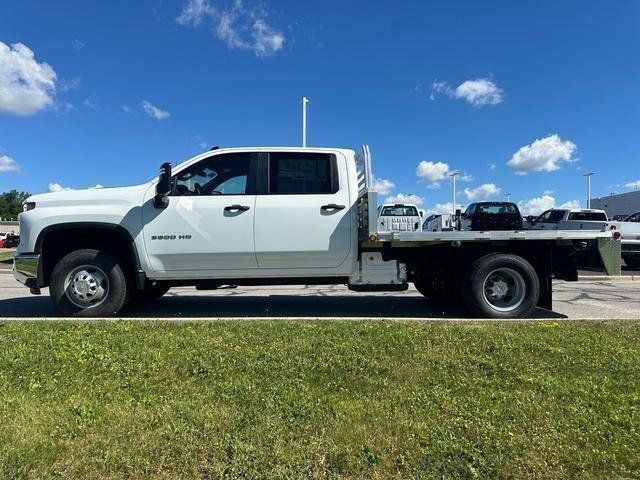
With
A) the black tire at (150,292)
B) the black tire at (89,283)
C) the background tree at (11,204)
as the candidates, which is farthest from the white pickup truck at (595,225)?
the background tree at (11,204)

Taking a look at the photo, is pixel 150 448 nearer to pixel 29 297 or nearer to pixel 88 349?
pixel 88 349

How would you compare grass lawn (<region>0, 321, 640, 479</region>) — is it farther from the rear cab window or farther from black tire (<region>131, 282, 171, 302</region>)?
the rear cab window

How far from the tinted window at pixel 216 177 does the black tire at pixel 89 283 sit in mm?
1207

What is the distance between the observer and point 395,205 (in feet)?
56.6

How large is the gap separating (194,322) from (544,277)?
172 inches

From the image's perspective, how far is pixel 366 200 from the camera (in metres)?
6.43

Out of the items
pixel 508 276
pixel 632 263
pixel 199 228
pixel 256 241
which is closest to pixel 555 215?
pixel 632 263

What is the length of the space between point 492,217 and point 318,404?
1289 cm

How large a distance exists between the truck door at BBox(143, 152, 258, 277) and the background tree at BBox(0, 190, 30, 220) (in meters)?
137

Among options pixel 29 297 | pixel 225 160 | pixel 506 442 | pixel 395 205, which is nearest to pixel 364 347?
pixel 506 442

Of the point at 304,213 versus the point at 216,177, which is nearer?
the point at 304,213

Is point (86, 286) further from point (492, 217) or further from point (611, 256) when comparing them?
point (492, 217)

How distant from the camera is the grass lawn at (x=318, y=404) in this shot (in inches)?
103

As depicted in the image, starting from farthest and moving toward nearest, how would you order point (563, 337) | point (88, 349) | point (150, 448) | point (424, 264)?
point (424, 264) → point (563, 337) → point (88, 349) → point (150, 448)
